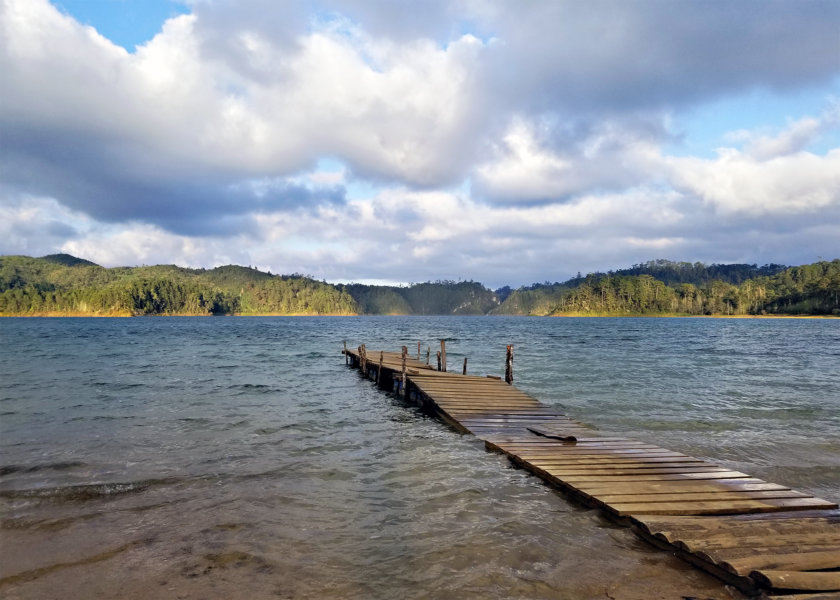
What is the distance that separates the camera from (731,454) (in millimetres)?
12883

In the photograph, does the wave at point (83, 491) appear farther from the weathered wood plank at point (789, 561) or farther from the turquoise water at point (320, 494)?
the weathered wood plank at point (789, 561)

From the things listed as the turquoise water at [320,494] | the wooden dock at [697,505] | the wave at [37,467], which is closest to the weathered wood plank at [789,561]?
the wooden dock at [697,505]

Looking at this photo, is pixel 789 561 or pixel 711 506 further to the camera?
pixel 711 506

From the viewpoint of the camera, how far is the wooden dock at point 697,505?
5.69 meters

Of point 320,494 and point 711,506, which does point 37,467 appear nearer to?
point 320,494

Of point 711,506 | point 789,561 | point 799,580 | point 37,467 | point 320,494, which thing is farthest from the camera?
point 37,467


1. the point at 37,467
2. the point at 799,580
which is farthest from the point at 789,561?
the point at 37,467

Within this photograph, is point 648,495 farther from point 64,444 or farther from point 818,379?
point 818,379

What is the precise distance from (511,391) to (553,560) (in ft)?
45.5

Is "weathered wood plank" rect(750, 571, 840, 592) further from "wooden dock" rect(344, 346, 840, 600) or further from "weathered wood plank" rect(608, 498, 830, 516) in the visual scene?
"weathered wood plank" rect(608, 498, 830, 516)

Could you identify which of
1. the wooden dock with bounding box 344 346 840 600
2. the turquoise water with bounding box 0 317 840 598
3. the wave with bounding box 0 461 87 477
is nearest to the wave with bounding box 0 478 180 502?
the turquoise water with bounding box 0 317 840 598

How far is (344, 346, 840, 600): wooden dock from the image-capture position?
5.69 metres

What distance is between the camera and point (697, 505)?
776 centimetres

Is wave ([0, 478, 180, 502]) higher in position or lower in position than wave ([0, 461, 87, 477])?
higher
